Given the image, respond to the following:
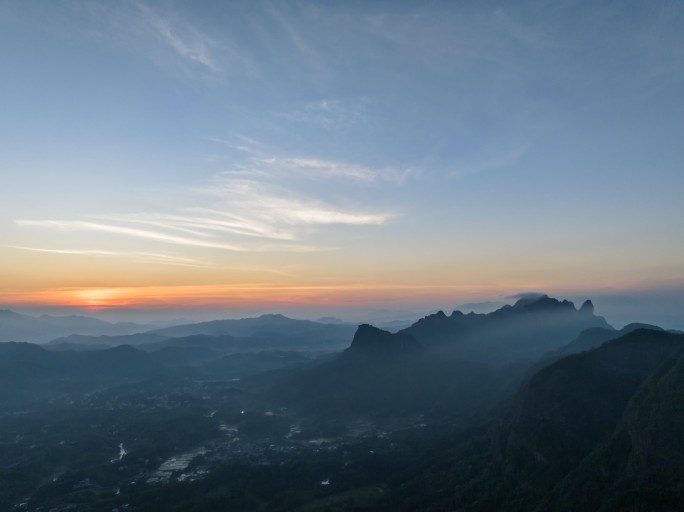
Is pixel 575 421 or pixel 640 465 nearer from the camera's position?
pixel 640 465

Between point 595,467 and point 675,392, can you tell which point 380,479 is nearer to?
point 595,467

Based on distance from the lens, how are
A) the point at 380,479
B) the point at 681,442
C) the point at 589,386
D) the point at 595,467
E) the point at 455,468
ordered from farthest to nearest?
the point at 380,479, the point at 455,468, the point at 589,386, the point at 595,467, the point at 681,442

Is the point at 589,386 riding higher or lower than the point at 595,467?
higher

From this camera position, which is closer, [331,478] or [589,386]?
[589,386]

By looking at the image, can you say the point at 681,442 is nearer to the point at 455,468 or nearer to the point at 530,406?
the point at 530,406

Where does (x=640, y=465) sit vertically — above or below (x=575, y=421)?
below

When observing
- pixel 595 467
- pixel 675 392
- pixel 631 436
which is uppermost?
pixel 675 392

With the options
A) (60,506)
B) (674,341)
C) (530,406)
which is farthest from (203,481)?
(674,341)

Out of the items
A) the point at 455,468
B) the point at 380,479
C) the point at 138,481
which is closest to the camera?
the point at 455,468

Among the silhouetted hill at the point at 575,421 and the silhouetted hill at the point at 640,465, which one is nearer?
the silhouetted hill at the point at 640,465

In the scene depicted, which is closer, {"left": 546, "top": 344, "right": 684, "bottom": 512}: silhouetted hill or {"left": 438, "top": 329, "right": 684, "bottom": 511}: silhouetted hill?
{"left": 546, "top": 344, "right": 684, "bottom": 512}: silhouetted hill
